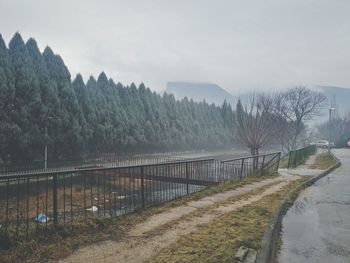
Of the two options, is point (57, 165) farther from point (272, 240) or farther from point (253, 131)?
point (272, 240)

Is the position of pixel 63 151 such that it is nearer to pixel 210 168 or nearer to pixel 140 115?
pixel 140 115

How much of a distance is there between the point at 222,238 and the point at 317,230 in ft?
8.01

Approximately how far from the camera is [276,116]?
4419cm

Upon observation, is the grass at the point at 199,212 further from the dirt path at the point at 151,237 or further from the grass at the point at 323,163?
the grass at the point at 323,163

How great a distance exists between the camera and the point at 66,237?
17.4 feet

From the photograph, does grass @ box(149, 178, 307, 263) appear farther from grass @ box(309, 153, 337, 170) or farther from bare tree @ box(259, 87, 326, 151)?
bare tree @ box(259, 87, 326, 151)

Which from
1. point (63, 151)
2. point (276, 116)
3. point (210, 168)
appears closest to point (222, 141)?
point (276, 116)

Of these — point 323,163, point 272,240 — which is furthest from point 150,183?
point 323,163

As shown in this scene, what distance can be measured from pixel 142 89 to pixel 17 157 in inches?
1010

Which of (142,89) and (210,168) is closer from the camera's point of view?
(210,168)

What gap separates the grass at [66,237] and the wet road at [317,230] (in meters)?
2.92

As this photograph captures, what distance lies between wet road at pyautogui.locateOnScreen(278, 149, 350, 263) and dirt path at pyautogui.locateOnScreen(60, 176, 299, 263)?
1.52 m

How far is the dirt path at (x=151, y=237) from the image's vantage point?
4.58m

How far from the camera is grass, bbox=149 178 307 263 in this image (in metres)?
4.61
